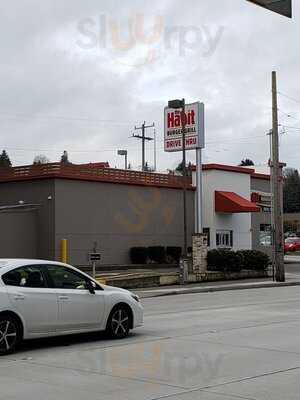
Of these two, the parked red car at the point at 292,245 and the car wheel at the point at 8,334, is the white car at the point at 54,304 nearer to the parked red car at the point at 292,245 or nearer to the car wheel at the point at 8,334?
the car wheel at the point at 8,334

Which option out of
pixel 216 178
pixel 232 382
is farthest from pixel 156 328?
pixel 216 178

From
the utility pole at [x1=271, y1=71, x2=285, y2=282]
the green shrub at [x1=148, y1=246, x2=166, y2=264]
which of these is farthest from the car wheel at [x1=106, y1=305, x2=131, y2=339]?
the green shrub at [x1=148, y1=246, x2=166, y2=264]

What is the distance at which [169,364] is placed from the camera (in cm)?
948

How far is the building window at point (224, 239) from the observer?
41562mm

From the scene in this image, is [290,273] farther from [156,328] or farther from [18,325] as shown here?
[18,325]

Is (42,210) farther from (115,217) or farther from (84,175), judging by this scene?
(115,217)

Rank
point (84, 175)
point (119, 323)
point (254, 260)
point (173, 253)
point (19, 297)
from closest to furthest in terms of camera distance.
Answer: point (19, 297)
point (119, 323)
point (84, 175)
point (254, 260)
point (173, 253)

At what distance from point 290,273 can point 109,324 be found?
28.8m

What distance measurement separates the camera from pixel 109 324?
12.0 m

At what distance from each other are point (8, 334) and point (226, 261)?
79.1 feet

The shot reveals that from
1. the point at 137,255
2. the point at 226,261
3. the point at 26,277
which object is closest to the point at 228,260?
the point at 226,261

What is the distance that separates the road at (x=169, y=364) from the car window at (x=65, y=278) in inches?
39.2

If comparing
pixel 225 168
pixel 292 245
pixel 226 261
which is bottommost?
pixel 226 261

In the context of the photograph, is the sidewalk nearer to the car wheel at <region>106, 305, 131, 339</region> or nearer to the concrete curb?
the concrete curb
